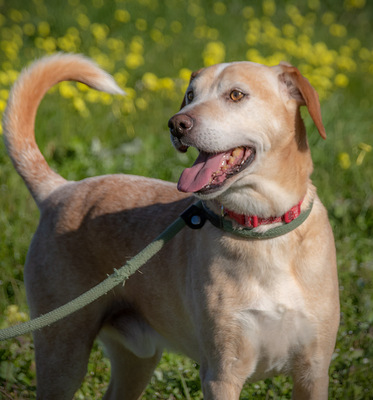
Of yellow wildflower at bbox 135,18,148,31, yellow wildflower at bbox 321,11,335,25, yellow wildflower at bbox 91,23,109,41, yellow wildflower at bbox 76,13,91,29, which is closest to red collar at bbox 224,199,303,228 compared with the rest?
yellow wildflower at bbox 91,23,109,41

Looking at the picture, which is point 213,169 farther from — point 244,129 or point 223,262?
point 223,262

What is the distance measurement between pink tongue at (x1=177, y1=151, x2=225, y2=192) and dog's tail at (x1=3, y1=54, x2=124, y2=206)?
80 centimetres

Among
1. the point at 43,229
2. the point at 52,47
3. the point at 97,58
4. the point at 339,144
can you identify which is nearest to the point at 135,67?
the point at 97,58

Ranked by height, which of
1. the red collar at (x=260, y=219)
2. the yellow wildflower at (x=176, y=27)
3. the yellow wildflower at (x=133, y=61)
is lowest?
the red collar at (x=260, y=219)

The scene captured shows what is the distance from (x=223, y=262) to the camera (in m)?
2.84

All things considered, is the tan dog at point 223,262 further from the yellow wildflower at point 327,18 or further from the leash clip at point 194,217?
the yellow wildflower at point 327,18

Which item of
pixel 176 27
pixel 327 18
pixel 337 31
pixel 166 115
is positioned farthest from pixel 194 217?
pixel 327 18

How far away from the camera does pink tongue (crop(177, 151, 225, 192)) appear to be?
263cm

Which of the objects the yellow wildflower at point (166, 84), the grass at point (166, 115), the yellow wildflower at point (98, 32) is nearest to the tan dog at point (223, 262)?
the grass at point (166, 115)

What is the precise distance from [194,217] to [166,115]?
3945 millimetres

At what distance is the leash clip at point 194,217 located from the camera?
2840 millimetres

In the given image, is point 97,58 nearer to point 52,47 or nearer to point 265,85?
point 52,47

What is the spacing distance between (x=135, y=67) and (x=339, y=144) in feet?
9.10

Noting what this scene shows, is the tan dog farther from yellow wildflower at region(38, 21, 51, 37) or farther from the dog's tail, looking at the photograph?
yellow wildflower at region(38, 21, 51, 37)
